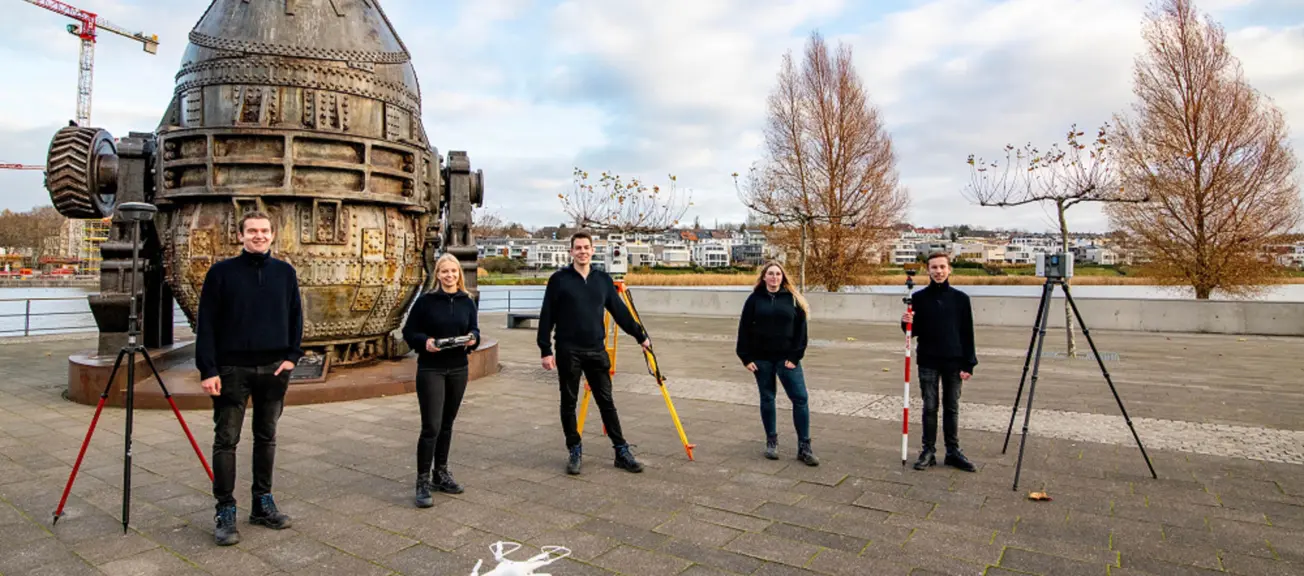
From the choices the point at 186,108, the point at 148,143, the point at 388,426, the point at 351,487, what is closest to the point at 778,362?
the point at 351,487

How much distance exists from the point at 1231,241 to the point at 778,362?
22604 millimetres

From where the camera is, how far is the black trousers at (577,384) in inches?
209

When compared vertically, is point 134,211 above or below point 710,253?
below

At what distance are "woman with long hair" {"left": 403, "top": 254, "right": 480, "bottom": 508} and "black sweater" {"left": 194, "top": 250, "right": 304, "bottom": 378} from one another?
816mm

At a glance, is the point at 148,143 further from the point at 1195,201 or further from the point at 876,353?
the point at 1195,201

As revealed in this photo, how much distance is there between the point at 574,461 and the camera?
5273 millimetres

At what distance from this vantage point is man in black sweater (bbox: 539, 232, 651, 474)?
17.4ft

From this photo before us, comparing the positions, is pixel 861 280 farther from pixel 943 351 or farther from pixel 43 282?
pixel 43 282

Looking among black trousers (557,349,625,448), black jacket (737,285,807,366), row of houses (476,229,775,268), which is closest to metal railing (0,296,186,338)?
black trousers (557,349,625,448)

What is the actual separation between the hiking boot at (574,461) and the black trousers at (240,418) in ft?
6.35

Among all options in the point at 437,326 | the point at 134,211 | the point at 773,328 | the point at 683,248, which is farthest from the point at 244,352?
the point at 683,248

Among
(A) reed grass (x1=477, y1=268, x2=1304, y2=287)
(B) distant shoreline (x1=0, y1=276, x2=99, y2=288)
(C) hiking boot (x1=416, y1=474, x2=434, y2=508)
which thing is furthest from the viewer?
(B) distant shoreline (x1=0, y1=276, x2=99, y2=288)

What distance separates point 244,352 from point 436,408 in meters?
1.17

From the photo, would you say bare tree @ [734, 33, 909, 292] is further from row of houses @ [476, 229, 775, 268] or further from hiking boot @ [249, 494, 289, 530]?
row of houses @ [476, 229, 775, 268]
